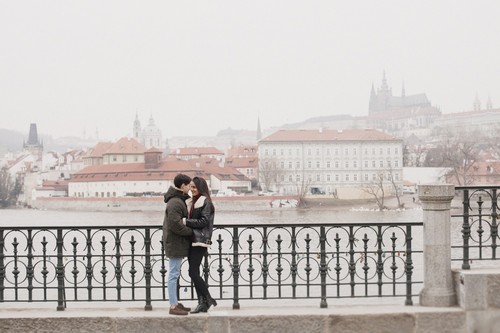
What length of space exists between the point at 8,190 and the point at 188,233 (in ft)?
337

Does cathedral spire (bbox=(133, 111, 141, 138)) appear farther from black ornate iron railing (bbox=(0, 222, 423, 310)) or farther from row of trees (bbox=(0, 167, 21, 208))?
black ornate iron railing (bbox=(0, 222, 423, 310))

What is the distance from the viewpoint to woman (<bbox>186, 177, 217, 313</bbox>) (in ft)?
21.4

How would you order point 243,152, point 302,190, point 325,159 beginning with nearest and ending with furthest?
point 302,190
point 325,159
point 243,152

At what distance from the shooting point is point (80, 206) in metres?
90.8

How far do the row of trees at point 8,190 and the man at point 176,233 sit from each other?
95134mm

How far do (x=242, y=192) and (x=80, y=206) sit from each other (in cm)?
1984

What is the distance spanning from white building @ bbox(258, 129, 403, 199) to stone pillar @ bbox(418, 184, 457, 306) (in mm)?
92634

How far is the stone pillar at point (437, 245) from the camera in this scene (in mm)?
6582

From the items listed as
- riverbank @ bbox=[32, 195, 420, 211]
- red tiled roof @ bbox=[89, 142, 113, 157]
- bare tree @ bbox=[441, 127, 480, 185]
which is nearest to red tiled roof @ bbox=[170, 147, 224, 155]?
red tiled roof @ bbox=[89, 142, 113, 157]

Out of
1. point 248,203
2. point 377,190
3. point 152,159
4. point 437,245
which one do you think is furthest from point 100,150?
point 437,245

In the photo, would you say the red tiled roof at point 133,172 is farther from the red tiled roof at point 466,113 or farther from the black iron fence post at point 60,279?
the red tiled roof at point 466,113

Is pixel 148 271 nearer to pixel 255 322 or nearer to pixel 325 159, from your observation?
pixel 255 322

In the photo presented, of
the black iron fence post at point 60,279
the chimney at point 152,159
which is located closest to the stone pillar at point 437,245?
the black iron fence post at point 60,279

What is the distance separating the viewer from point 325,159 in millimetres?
106062
